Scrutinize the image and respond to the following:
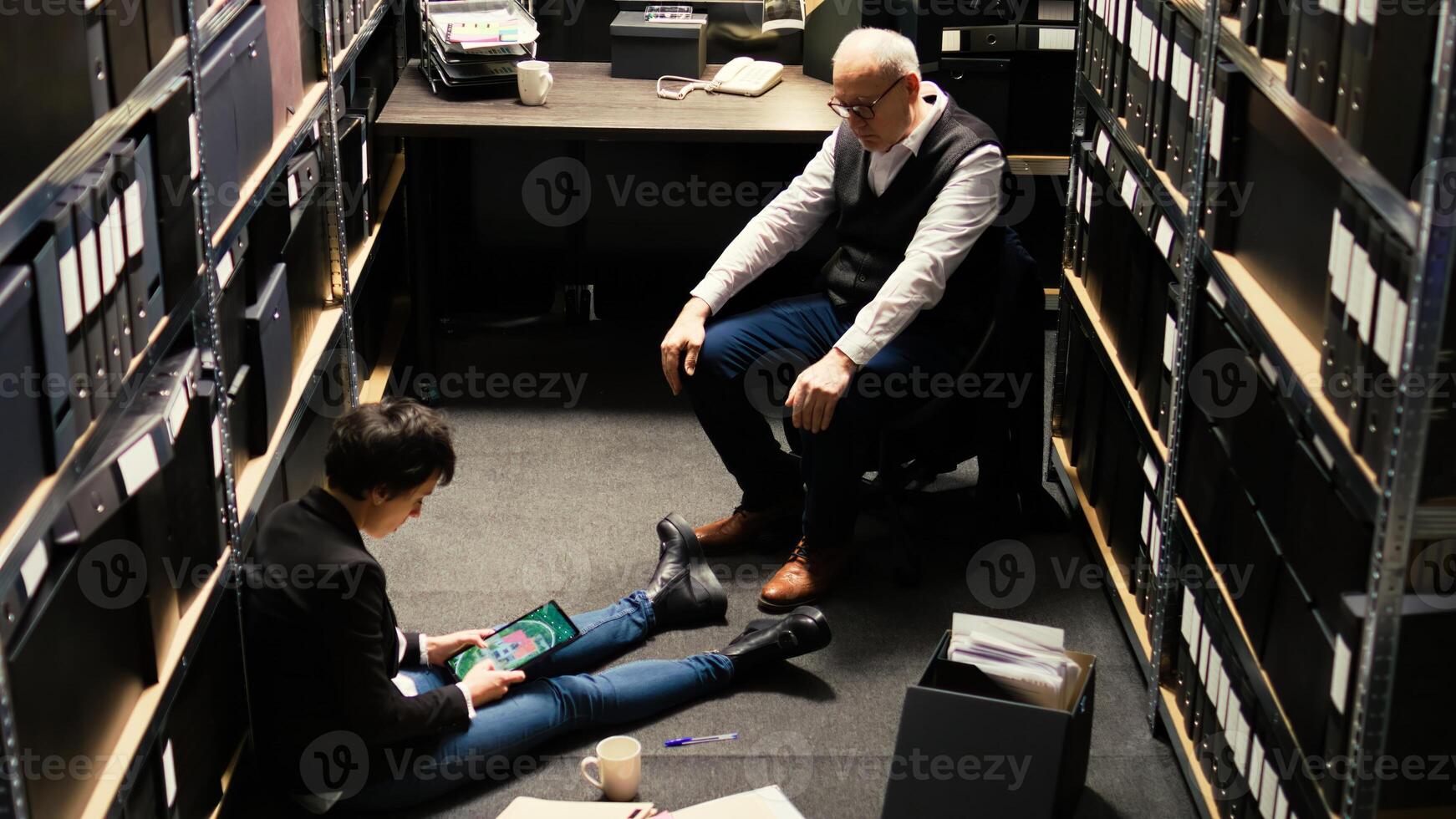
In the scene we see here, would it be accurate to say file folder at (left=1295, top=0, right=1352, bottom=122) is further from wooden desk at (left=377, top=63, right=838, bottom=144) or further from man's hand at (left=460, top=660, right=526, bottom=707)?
wooden desk at (left=377, top=63, right=838, bottom=144)

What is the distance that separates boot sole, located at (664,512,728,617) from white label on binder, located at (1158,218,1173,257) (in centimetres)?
103

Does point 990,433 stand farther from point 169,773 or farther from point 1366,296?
point 169,773

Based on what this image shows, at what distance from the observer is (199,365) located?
2.07 metres

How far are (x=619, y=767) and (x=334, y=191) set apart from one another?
4.75 feet

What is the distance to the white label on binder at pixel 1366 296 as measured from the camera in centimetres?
157

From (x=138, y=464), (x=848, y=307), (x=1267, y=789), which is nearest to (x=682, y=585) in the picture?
(x=848, y=307)

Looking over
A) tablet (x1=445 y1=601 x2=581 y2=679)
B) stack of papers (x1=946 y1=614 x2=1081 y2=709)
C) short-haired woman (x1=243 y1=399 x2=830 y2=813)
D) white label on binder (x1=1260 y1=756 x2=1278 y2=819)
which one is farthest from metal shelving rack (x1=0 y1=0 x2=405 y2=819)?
white label on binder (x1=1260 y1=756 x2=1278 y2=819)

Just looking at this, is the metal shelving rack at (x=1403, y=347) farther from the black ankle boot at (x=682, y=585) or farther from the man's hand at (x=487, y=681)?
the man's hand at (x=487, y=681)

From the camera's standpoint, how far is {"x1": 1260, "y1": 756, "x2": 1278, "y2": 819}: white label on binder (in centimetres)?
196

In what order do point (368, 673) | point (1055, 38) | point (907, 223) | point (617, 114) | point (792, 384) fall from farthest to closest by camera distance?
point (1055, 38) < point (617, 114) < point (792, 384) < point (907, 223) < point (368, 673)

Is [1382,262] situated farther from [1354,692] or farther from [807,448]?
[807,448]

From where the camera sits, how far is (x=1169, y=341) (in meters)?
2.44

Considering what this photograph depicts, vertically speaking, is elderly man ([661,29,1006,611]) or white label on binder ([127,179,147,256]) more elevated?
white label on binder ([127,179,147,256])

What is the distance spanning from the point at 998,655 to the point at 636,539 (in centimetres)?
102
